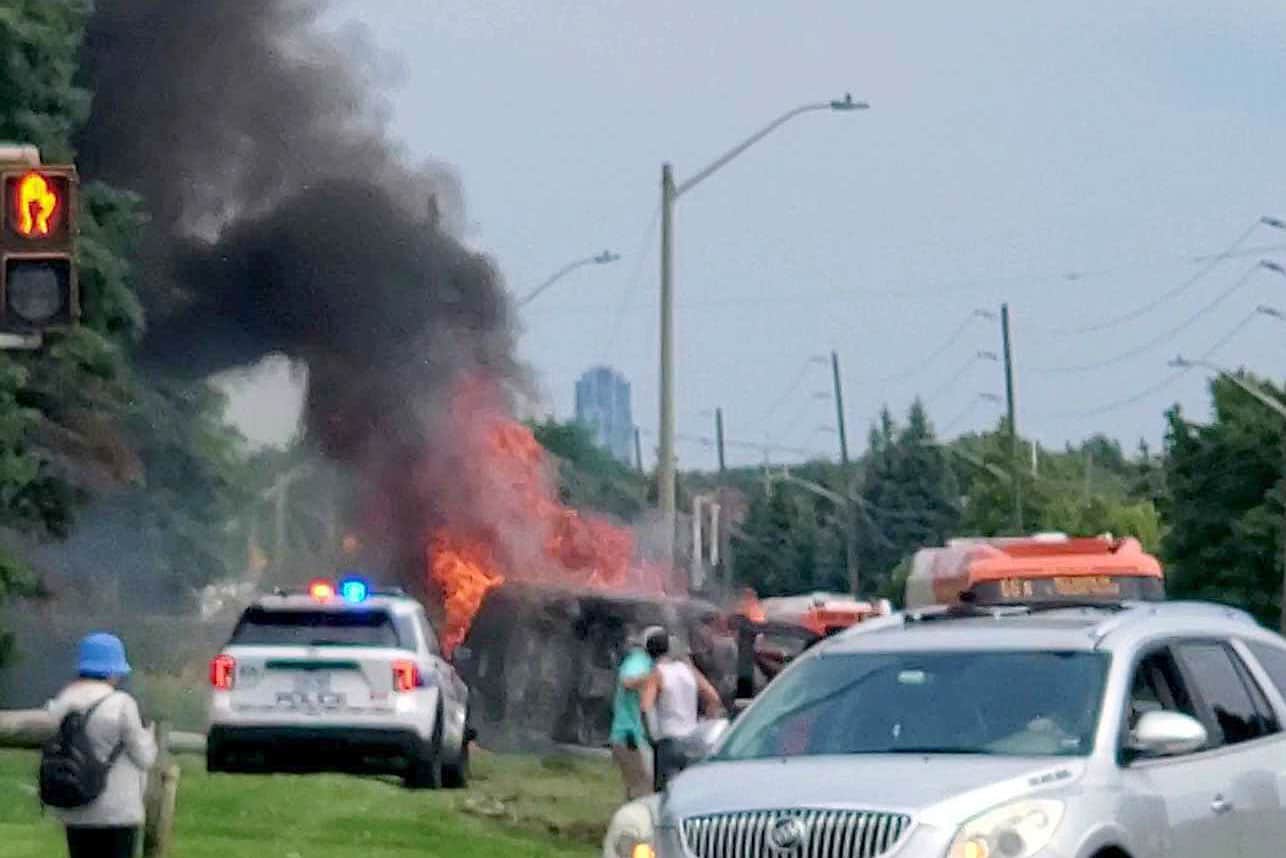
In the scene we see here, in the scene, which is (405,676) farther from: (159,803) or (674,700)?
(159,803)

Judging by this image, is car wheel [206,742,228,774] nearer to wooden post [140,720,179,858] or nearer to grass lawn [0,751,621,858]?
grass lawn [0,751,621,858]

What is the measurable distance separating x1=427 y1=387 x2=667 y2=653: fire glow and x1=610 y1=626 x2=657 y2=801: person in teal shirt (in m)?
16.0

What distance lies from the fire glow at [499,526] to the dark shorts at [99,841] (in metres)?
23.7

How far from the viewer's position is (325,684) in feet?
77.3

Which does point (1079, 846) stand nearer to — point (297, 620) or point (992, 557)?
point (297, 620)

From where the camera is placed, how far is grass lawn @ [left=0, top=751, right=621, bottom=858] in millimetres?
18906

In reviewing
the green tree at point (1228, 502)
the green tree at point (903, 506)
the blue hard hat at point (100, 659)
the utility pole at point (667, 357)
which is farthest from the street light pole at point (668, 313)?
the green tree at point (903, 506)

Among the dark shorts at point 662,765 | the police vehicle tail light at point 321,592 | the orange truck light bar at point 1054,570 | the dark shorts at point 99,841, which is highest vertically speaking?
the orange truck light bar at point 1054,570

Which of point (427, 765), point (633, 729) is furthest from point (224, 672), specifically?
point (633, 729)

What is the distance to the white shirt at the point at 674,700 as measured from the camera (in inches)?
789

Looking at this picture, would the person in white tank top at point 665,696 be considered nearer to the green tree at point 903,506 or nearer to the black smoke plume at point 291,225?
the black smoke plume at point 291,225

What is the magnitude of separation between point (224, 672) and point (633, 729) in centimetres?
447

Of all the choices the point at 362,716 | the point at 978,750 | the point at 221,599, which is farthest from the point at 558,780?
the point at 221,599

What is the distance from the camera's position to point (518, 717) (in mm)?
34062
